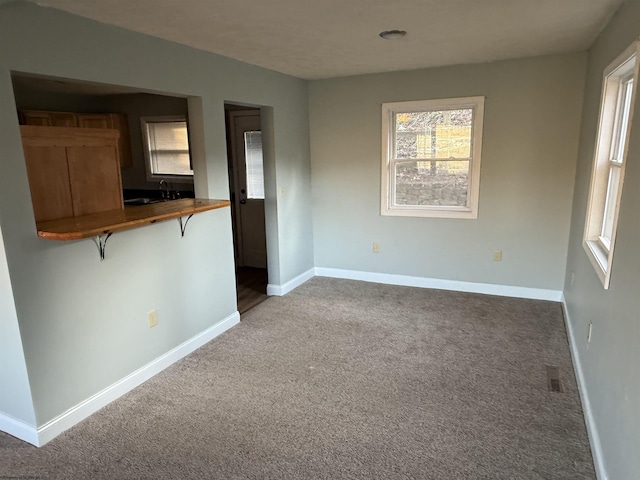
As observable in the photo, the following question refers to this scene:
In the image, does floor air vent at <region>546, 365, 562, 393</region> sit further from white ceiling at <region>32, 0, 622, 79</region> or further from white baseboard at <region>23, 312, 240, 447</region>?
white baseboard at <region>23, 312, 240, 447</region>

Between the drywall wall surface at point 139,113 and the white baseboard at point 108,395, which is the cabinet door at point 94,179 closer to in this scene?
the white baseboard at point 108,395

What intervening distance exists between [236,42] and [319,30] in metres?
0.65

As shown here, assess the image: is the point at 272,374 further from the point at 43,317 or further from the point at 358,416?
the point at 43,317

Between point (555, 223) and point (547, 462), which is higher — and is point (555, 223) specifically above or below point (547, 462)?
above

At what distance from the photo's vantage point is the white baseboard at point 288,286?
4695 mm

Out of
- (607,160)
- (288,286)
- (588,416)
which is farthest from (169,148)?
(588,416)

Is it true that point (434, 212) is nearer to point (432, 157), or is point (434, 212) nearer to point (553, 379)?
point (432, 157)

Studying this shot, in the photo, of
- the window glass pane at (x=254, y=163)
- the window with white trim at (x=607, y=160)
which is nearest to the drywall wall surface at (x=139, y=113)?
the window glass pane at (x=254, y=163)

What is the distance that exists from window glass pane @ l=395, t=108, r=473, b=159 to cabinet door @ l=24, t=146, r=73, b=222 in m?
3.26

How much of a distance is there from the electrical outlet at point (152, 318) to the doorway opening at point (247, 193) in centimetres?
183

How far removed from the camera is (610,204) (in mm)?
2828

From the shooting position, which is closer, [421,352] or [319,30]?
[319,30]

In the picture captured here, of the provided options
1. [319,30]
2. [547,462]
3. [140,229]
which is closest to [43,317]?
[140,229]

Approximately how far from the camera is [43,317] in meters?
2.33
